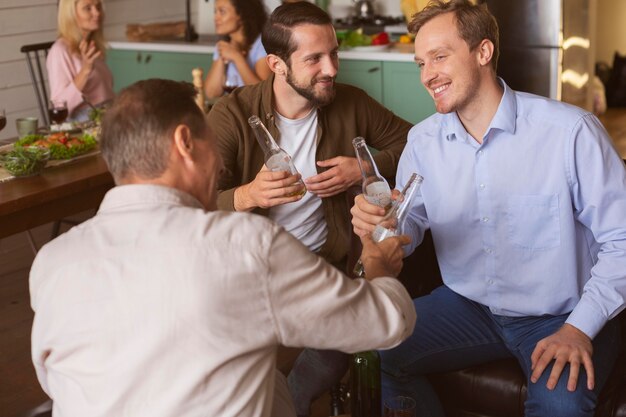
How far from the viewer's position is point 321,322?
1429 mm

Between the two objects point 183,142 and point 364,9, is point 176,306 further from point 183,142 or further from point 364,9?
point 364,9

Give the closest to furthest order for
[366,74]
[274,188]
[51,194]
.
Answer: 1. [274,188]
2. [51,194]
3. [366,74]

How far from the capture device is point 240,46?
185 inches

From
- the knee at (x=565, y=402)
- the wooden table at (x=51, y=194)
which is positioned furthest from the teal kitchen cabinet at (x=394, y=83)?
the knee at (x=565, y=402)

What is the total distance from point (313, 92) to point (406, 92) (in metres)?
2.54

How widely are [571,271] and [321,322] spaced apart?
100cm

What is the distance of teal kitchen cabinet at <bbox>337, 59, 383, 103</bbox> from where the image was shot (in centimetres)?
520

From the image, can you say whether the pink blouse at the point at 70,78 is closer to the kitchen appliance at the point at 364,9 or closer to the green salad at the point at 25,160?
the green salad at the point at 25,160

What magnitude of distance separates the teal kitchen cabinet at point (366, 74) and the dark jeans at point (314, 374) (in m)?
2.81

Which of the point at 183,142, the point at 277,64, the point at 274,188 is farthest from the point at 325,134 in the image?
the point at 183,142

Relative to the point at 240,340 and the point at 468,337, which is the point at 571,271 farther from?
the point at 240,340

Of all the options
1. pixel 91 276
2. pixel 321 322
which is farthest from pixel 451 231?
pixel 91 276

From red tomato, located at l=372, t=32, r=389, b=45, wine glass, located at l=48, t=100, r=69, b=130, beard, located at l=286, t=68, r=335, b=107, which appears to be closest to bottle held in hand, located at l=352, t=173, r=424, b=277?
beard, located at l=286, t=68, r=335, b=107

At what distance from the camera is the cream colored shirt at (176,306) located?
1.36m
